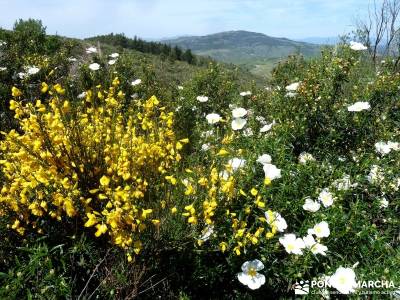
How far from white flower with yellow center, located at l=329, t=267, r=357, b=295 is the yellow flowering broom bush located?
1456 mm

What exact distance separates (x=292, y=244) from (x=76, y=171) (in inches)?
77.5

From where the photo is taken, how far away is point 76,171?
3158 mm

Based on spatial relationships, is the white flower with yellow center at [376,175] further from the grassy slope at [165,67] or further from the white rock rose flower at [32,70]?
the grassy slope at [165,67]

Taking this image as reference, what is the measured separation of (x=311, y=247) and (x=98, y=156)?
2.02 m

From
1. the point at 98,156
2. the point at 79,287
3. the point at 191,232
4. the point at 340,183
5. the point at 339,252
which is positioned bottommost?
the point at 79,287

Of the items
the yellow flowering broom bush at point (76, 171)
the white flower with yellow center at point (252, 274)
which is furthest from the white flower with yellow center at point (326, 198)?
the yellow flowering broom bush at point (76, 171)

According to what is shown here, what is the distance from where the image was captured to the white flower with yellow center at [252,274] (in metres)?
2.87

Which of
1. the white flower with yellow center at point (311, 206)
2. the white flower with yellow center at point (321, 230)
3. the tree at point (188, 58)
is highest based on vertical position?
the tree at point (188, 58)

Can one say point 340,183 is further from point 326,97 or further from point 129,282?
point 129,282

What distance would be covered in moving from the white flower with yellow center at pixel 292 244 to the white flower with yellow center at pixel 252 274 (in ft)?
0.84

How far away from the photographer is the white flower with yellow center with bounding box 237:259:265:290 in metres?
2.87

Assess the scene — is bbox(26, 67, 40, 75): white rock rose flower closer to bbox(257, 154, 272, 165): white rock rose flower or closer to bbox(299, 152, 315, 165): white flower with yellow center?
bbox(257, 154, 272, 165): white rock rose flower

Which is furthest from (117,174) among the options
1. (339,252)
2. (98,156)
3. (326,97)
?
(326,97)

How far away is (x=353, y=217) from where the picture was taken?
Answer: 3.23m
